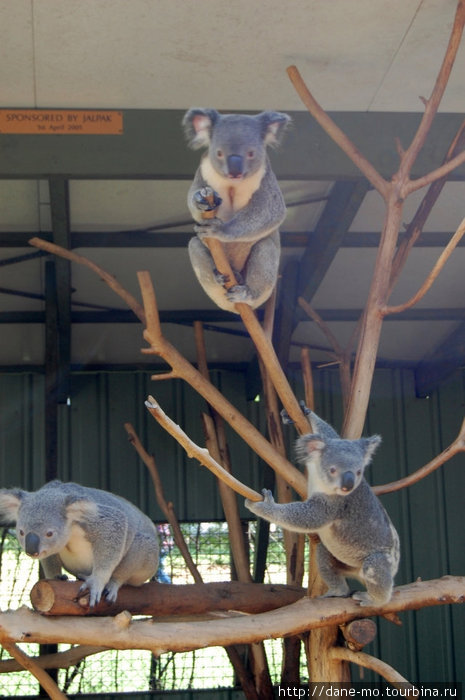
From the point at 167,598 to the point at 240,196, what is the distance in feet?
6.44

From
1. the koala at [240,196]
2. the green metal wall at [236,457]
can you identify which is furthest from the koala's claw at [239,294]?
the green metal wall at [236,457]

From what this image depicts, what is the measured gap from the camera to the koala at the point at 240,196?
4.34 metres

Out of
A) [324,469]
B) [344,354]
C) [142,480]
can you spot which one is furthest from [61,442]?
[324,469]

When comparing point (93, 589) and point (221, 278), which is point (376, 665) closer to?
point (93, 589)

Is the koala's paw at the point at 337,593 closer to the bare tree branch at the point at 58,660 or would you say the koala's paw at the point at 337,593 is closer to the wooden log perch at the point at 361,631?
the wooden log perch at the point at 361,631

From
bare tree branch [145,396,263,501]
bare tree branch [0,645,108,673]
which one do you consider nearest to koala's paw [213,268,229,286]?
bare tree branch [145,396,263,501]

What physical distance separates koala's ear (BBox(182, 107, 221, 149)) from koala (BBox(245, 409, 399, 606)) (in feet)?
4.81

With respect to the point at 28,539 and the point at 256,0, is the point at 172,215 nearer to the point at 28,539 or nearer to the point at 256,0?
the point at 256,0

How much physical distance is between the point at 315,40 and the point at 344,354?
1.95 m

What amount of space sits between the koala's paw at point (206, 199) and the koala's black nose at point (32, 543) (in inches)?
63.4

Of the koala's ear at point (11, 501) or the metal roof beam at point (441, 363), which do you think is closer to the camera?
the koala's ear at point (11, 501)

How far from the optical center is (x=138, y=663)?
324 inches

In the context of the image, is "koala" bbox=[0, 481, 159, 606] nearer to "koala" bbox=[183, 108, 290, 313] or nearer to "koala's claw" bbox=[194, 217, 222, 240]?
"koala" bbox=[183, 108, 290, 313]

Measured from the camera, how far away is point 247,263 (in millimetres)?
4730
